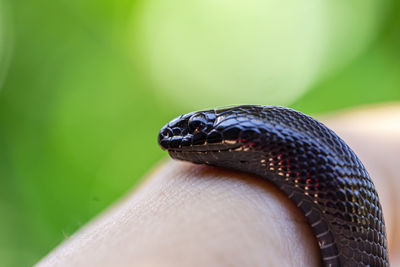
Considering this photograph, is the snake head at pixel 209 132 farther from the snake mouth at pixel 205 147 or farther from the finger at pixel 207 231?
the finger at pixel 207 231

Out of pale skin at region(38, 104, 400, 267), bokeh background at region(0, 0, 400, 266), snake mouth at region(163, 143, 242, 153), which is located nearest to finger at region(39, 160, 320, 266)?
pale skin at region(38, 104, 400, 267)

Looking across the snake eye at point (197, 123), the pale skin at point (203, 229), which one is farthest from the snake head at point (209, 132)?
the pale skin at point (203, 229)

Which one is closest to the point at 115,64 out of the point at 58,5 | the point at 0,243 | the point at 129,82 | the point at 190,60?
the point at 129,82

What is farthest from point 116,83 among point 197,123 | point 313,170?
point 313,170

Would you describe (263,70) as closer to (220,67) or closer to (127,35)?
(220,67)

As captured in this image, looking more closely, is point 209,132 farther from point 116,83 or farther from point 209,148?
point 116,83

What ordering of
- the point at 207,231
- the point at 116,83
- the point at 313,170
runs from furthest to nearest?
the point at 116,83, the point at 313,170, the point at 207,231

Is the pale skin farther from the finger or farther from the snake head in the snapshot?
the snake head
